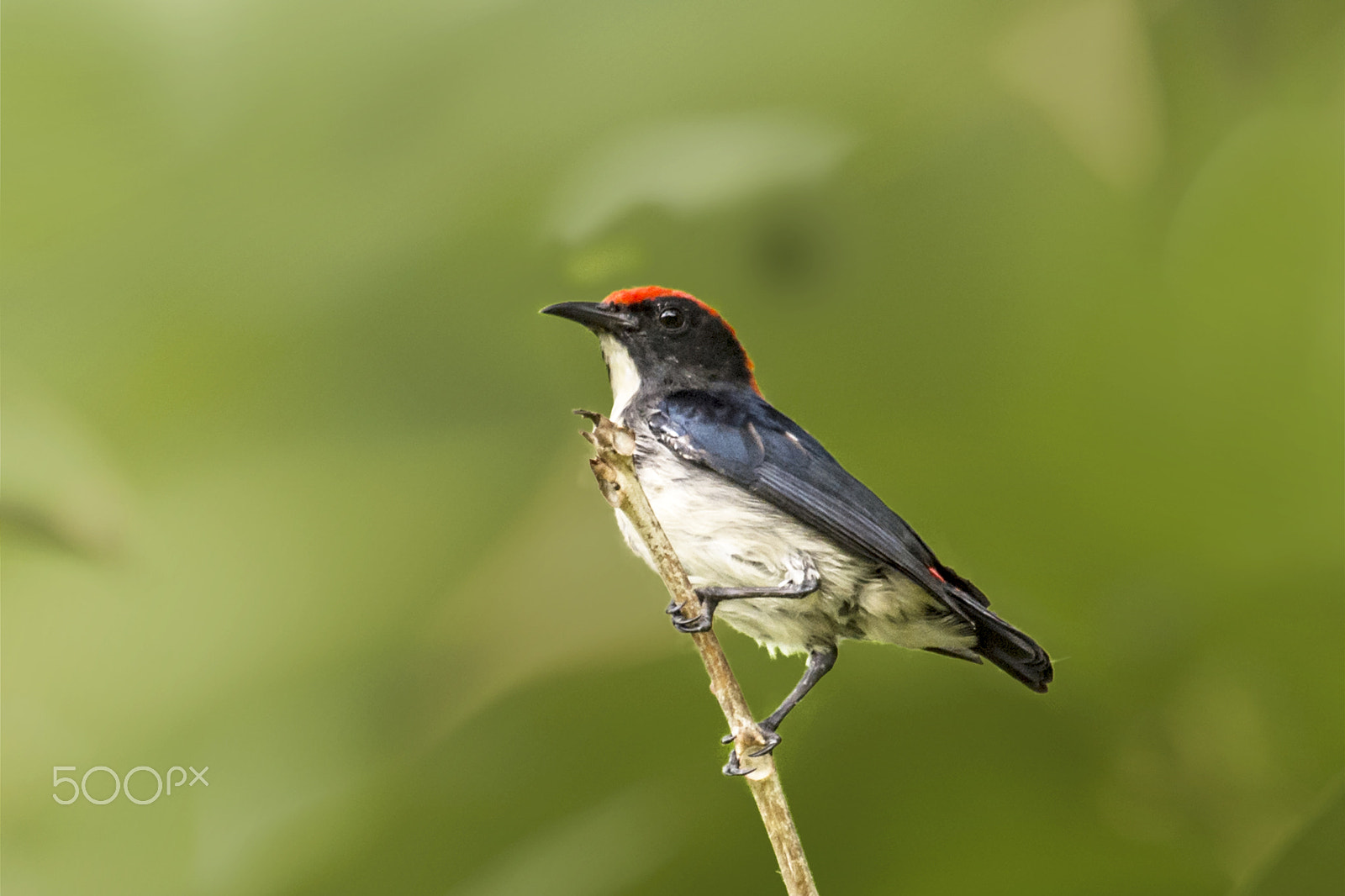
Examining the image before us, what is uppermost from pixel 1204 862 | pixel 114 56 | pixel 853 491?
pixel 114 56

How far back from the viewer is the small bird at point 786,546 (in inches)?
57.0

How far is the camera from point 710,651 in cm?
128

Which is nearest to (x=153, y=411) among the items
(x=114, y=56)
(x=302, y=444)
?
(x=302, y=444)

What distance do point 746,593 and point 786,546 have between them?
3.5 inches

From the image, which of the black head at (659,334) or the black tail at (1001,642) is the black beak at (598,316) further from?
the black tail at (1001,642)

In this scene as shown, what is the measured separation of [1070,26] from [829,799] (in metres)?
1.49

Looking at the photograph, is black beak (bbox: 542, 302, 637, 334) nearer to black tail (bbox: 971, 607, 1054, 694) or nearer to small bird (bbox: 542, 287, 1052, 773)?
small bird (bbox: 542, 287, 1052, 773)

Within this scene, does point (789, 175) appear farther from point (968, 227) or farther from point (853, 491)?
point (853, 491)

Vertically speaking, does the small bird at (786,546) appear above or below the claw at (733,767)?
above

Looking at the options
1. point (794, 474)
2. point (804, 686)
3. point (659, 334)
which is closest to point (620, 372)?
point (659, 334)

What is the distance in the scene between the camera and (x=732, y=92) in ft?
7.22

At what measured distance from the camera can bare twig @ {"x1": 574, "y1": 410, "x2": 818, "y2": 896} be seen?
1.17 m

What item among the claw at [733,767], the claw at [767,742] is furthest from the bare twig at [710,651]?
the claw at [733,767]

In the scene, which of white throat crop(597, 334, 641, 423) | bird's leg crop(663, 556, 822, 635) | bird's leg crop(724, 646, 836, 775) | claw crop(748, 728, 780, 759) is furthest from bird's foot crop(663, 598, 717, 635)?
white throat crop(597, 334, 641, 423)
